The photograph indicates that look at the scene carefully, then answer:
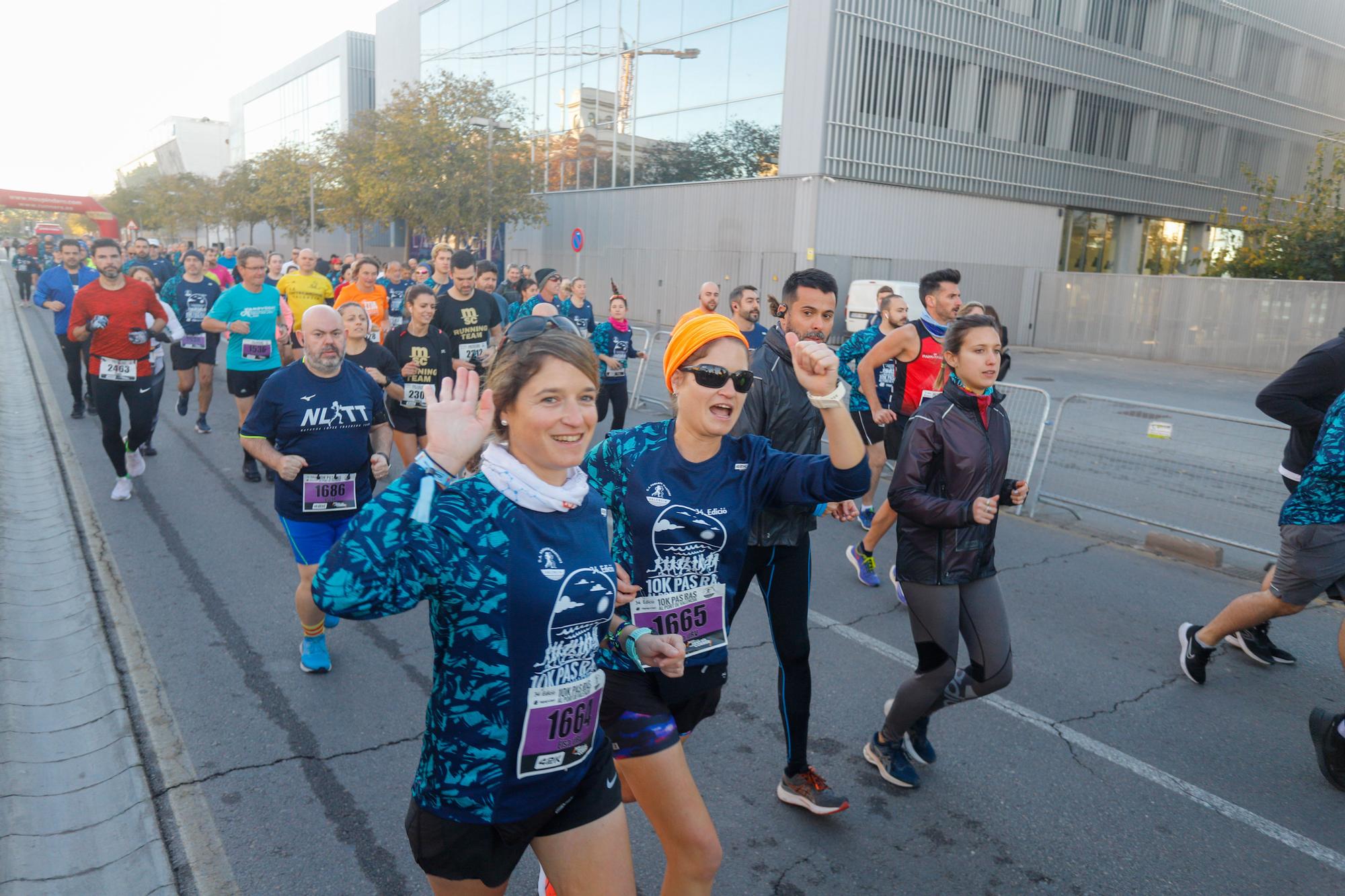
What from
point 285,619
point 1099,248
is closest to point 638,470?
point 285,619

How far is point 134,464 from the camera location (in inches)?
344

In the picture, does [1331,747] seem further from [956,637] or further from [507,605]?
[507,605]

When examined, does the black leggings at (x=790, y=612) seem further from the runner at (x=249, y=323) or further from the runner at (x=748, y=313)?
the runner at (x=249, y=323)

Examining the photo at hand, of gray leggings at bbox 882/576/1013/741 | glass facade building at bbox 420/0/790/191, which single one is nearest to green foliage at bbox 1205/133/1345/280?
glass facade building at bbox 420/0/790/191

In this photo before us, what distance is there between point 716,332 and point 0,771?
3.47 m

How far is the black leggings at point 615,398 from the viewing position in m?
10.2

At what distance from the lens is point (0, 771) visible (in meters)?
3.82

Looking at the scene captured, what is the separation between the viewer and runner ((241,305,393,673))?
4.74 m

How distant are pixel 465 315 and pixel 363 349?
2070 mm

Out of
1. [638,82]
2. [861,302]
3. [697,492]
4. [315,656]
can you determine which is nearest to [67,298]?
[315,656]

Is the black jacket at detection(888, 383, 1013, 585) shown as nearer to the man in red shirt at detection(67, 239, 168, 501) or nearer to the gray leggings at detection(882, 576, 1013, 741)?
the gray leggings at detection(882, 576, 1013, 741)

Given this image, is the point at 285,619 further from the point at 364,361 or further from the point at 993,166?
the point at 993,166

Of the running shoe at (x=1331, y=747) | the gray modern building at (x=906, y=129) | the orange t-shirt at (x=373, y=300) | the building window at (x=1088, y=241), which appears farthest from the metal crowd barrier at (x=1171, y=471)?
the building window at (x=1088, y=241)

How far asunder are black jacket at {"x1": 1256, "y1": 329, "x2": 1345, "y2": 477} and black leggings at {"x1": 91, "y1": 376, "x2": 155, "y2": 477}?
27.6 feet
